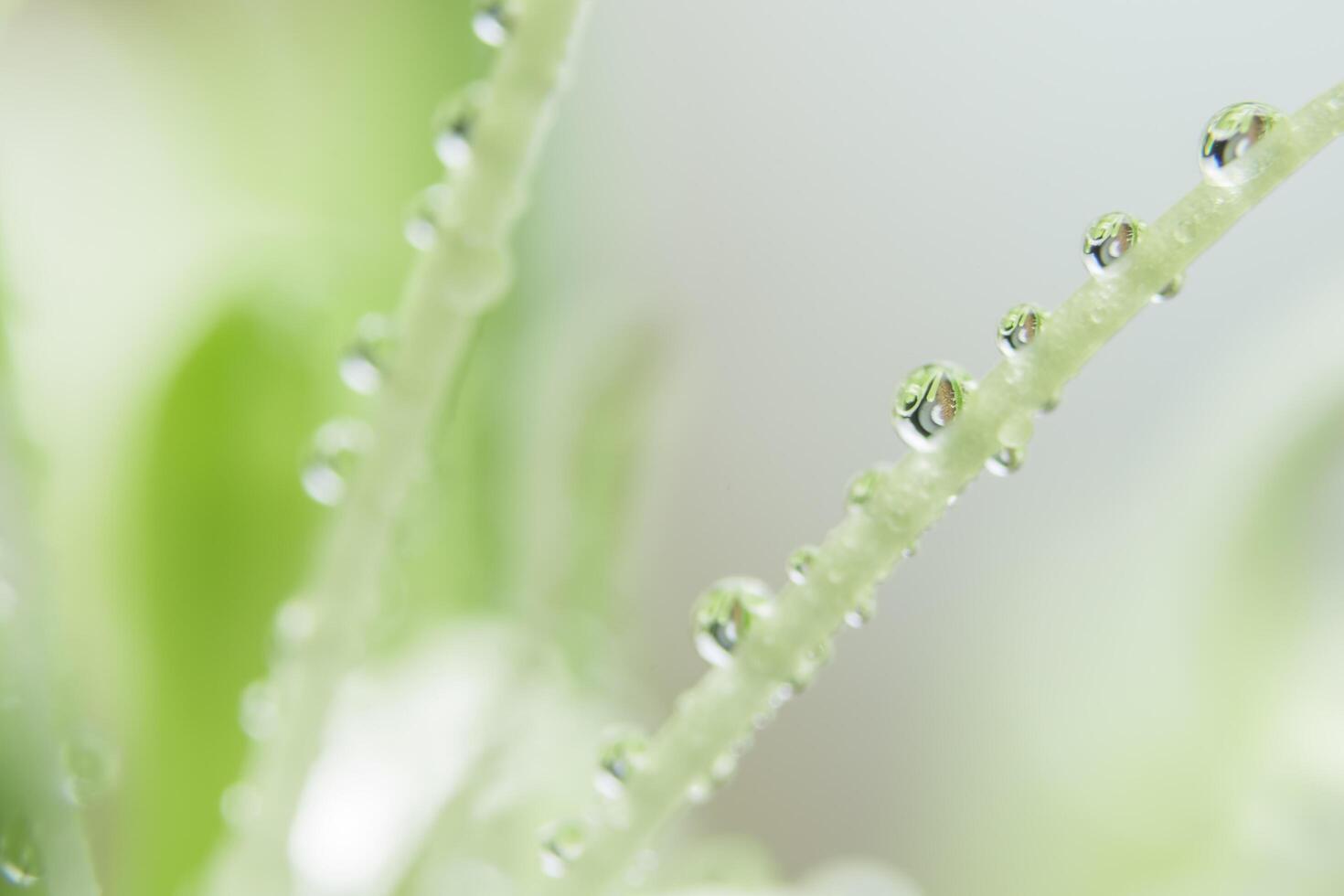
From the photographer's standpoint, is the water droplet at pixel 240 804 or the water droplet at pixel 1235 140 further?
the water droplet at pixel 240 804

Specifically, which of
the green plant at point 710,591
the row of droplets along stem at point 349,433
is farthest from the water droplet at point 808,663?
the row of droplets along stem at point 349,433

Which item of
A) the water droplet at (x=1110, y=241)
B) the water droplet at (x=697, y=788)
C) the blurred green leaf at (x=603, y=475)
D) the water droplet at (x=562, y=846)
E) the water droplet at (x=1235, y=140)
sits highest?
the blurred green leaf at (x=603, y=475)

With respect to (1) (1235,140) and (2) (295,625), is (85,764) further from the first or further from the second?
(1) (1235,140)

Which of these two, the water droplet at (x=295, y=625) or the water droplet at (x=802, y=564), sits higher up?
the water droplet at (x=295, y=625)

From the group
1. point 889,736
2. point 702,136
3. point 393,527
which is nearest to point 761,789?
point 889,736

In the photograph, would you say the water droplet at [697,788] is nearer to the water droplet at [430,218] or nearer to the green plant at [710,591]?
the green plant at [710,591]

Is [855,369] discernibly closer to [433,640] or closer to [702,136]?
[702,136]

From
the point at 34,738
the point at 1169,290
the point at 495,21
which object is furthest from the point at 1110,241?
the point at 34,738
